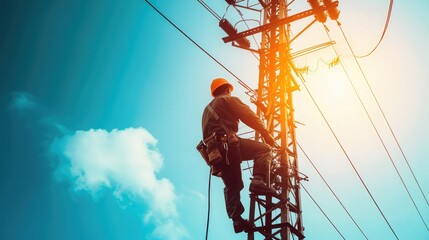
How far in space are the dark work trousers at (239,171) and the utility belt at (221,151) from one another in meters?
0.08

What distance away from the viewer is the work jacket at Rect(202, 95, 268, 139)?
5.16 m

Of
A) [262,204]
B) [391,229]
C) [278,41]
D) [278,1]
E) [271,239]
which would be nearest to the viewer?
[271,239]

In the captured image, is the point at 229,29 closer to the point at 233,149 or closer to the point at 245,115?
the point at 245,115

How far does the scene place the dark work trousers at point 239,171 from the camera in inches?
199

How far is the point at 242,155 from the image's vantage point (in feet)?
17.3

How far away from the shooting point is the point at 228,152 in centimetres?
505

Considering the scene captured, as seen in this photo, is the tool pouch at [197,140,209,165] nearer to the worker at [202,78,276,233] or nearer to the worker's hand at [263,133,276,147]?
the worker at [202,78,276,233]

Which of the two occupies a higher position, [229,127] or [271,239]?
[229,127]

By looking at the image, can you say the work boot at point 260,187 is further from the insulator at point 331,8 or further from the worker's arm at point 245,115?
the insulator at point 331,8

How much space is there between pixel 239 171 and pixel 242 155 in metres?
0.24

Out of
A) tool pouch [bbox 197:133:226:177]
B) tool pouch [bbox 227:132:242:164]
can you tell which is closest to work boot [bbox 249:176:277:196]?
tool pouch [bbox 227:132:242:164]

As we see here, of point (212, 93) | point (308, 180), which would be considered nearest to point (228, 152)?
point (212, 93)

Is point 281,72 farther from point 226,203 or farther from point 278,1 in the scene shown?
point 226,203

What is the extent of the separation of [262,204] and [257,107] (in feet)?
7.00
